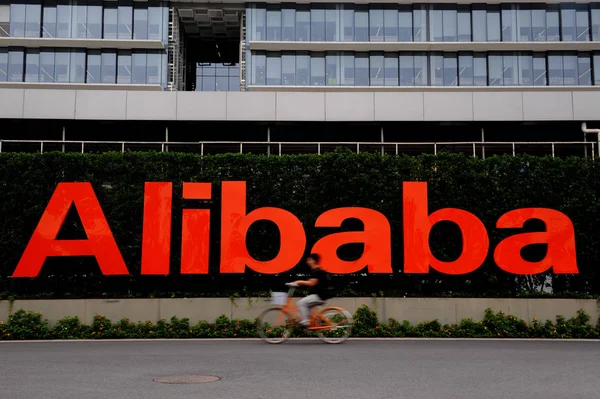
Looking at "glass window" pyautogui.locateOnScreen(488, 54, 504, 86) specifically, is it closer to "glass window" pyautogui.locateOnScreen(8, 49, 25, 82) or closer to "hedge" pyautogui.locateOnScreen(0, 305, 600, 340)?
"hedge" pyautogui.locateOnScreen(0, 305, 600, 340)

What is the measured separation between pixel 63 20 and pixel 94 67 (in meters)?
3.37

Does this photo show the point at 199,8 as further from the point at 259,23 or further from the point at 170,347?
the point at 170,347

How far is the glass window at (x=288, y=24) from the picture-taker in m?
40.3

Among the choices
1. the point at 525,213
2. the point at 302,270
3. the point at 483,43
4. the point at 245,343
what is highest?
the point at 483,43

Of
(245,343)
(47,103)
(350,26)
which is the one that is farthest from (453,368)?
(350,26)

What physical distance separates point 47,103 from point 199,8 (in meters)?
17.8

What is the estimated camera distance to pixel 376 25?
40.8 m

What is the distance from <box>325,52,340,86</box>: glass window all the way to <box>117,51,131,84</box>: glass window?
12.0 m

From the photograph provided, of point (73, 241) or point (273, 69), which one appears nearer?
point (73, 241)

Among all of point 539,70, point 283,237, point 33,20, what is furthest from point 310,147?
point 33,20

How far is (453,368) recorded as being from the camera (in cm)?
985

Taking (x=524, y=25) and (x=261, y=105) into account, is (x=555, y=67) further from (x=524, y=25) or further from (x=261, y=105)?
(x=261, y=105)

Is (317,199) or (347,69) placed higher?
(347,69)

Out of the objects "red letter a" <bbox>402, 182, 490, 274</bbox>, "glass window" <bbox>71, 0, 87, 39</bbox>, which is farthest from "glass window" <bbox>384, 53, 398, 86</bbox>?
"red letter a" <bbox>402, 182, 490, 274</bbox>
